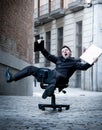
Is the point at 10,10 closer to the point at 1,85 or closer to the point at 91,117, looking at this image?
the point at 1,85

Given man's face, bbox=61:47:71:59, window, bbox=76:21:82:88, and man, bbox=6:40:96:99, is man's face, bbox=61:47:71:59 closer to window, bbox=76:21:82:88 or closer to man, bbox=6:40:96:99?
man, bbox=6:40:96:99

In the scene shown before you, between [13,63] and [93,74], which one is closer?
[13,63]

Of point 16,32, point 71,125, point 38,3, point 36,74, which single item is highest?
point 38,3

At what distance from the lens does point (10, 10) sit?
1658cm

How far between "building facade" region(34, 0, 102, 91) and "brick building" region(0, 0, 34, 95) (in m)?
7.48

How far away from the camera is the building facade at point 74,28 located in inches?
1141

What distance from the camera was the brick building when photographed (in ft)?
50.8

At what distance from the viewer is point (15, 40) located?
1775 cm

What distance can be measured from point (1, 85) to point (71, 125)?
8.48 metres

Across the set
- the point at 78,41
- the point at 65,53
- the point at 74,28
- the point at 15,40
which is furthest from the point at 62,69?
the point at 74,28

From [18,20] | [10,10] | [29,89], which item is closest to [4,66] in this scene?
[10,10]

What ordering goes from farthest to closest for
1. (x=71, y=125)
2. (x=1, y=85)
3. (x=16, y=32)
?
1. (x=16, y=32)
2. (x=1, y=85)
3. (x=71, y=125)

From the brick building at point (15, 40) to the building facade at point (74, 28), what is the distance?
7.48 metres

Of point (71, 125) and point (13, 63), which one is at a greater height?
point (13, 63)
